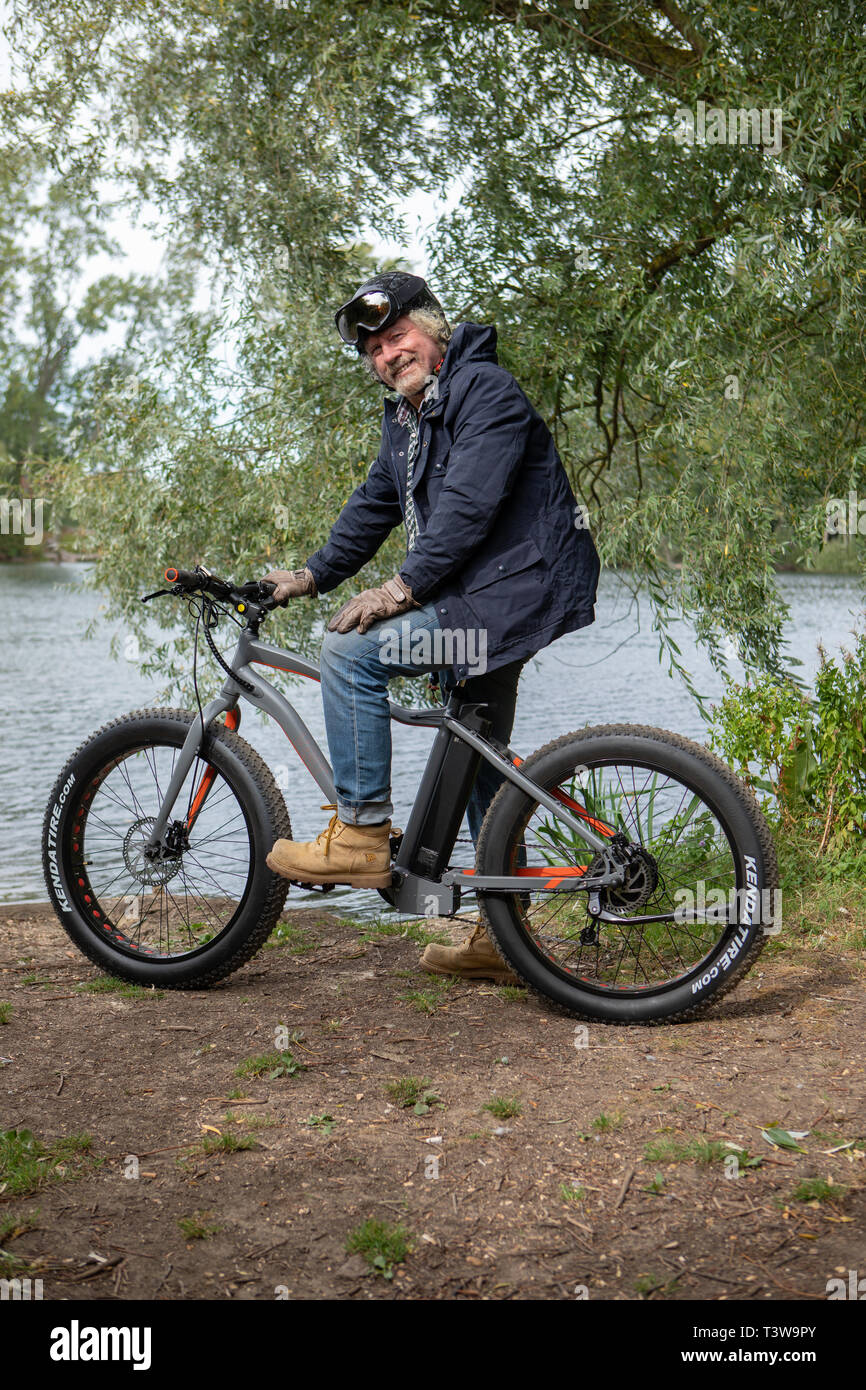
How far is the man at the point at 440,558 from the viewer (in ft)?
11.8

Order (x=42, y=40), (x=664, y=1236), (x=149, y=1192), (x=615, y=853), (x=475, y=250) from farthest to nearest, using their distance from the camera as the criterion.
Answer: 1. (x=42, y=40)
2. (x=475, y=250)
3. (x=615, y=853)
4. (x=149, y=1192)
5. (x=664, y=1236)

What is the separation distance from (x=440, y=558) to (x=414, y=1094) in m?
1.42

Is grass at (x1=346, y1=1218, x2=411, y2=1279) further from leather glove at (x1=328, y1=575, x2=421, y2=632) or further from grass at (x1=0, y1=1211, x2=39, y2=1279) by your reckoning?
leather glove at (x1=328, y1=575, x2=421, y2=632)

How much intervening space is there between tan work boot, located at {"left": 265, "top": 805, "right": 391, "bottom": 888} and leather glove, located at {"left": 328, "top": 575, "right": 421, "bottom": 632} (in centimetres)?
59

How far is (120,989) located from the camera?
4.24 m

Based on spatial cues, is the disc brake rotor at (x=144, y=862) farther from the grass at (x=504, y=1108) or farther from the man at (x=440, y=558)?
the grass at (x=504, y=1108)

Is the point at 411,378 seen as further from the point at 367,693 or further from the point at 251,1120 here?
the point at 251,1120

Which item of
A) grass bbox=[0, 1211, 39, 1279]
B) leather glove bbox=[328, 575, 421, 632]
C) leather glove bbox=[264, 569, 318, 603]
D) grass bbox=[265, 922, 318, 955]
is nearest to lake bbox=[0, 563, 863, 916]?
grass bbox=[265, 922, 318, 955]

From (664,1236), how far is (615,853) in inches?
50.4

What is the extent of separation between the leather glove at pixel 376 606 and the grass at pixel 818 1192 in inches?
71.5

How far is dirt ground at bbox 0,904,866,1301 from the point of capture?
250 centimetres

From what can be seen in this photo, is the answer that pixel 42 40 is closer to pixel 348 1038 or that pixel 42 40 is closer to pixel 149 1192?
pixel 348 1038

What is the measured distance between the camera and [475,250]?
694 centimetres
